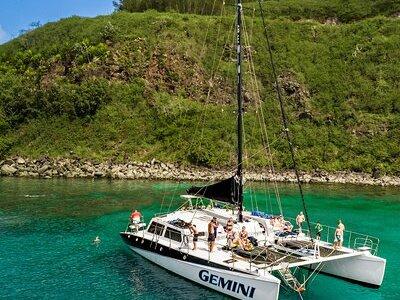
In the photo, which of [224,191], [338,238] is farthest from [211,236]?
[338,238]

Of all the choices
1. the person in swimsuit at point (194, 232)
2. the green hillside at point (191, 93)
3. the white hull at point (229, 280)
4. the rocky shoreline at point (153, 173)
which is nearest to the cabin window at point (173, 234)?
the person in swimsuit at point (194, 232)

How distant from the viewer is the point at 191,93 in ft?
298

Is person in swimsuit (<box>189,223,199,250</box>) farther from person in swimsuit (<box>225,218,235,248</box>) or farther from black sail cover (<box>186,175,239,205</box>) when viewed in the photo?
black sail cover (<box>186,175,239,205</box>)

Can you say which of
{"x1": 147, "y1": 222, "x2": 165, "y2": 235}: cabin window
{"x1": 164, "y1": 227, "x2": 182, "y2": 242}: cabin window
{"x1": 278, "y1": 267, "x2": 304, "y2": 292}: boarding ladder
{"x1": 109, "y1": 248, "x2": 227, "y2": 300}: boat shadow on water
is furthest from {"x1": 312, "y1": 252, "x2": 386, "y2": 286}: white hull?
{"x1": 147, "y1": 222, "x2": 165, "y2": 235}: cabin window

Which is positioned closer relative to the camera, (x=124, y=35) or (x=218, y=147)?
(x=218, y=147)

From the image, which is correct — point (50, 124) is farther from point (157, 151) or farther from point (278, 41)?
point (278, 41)

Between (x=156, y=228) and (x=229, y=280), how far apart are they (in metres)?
8.86

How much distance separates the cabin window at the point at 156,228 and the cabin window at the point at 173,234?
64cm

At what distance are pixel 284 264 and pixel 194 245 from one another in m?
6.27

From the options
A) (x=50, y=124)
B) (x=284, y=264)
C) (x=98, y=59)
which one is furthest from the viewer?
(x=98, y=59)

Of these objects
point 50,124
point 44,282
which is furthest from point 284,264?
point 50,124

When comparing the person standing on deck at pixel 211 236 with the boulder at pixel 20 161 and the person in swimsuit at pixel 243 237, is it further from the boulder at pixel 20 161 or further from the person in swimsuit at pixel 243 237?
the boulder at pixel 20 161

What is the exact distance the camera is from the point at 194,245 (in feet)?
97.1

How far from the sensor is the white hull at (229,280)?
24188 mm
